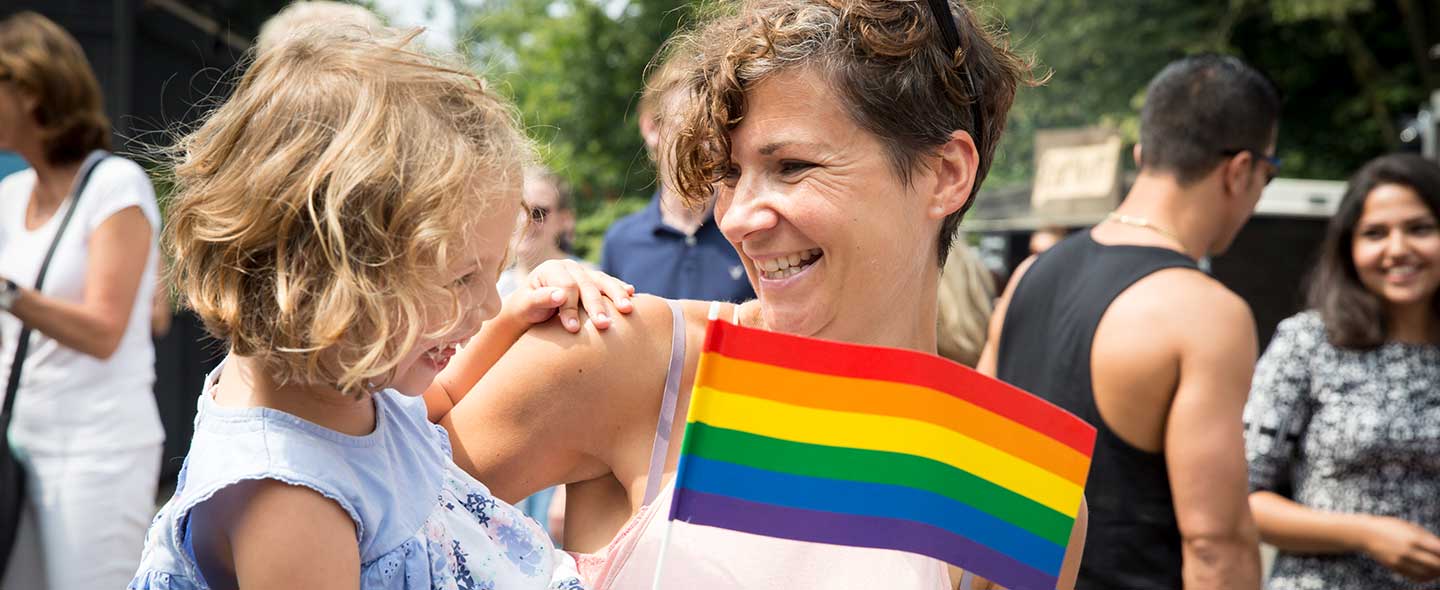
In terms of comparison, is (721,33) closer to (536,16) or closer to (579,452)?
(579,452)

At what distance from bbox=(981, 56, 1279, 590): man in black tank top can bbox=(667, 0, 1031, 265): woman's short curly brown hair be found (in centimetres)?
122

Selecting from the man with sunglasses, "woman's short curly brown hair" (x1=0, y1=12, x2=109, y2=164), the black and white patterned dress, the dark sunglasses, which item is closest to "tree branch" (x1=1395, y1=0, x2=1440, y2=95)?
the man with sunglasses

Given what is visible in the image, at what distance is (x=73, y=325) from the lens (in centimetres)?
318

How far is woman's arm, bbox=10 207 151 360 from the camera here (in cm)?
315

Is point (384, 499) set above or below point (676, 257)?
below

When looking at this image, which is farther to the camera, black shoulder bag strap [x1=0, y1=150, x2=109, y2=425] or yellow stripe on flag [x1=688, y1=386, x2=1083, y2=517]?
black shoulder bag strap [x1=0, y1=150, x2=109, y2=425]

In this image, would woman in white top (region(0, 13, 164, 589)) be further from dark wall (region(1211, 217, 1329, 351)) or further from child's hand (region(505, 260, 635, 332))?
dark wall (region(1211, 217, 1329, 351))

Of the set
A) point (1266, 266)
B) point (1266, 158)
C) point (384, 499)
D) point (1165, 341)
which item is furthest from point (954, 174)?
point (1266, 266)

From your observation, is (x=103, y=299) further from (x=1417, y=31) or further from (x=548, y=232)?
(x=1417, y=31)

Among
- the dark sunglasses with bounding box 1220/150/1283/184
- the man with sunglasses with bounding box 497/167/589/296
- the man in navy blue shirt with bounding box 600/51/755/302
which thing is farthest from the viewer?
the man with sunglasses with bounding box 497/167/589/296

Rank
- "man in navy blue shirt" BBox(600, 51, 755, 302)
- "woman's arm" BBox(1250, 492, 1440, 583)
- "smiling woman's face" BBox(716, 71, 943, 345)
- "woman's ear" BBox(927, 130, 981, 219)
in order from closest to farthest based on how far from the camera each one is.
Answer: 1. "smiling woman's face" BBox(716, 71, 943, 345)
2. "woman's ear" BBox(927, 130, 981, 219)
3. "woman's arm" BBox(1250, 492, 1440, 583)
4. "man in navy blue shirt" BBox(600, 51, 755, 302)

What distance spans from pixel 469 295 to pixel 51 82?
97.5 inches

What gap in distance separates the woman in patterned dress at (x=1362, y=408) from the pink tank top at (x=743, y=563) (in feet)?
7.93

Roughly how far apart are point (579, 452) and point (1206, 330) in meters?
1.62
